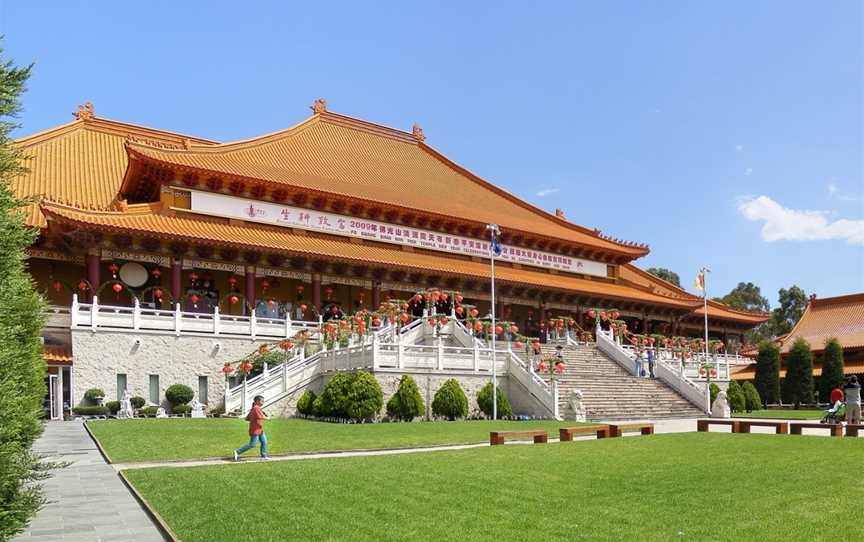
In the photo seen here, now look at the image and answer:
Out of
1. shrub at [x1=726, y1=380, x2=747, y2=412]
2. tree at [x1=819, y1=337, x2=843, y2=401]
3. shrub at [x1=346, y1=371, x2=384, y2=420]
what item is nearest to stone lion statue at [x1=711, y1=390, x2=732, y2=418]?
shrub at [x1=726, y1=380, x2=747, y2=412]

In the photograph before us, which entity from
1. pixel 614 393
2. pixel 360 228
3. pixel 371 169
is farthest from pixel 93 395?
pixel 371 169

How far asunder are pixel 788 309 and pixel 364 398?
75.4m

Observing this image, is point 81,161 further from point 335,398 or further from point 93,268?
point 335,398

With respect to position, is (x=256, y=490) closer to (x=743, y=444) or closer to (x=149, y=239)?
(x=743, y=444)

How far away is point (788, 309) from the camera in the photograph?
85.4 metres

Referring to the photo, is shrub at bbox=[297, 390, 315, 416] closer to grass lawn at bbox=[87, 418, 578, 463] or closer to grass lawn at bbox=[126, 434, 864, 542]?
grass lawn at bbox=[87, 418, 578, 463]

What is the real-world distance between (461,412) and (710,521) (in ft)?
54.9

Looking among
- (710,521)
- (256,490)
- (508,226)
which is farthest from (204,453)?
(508,226)

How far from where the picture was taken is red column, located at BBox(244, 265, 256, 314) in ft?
101

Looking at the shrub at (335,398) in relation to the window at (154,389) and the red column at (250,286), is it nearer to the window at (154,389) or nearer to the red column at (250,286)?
the window at (154,389)

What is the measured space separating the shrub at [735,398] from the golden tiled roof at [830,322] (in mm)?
17693

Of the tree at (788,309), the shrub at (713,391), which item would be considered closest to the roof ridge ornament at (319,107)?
the shrub at (713,391)

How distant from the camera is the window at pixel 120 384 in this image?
2612 cm

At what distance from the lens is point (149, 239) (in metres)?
28.9
